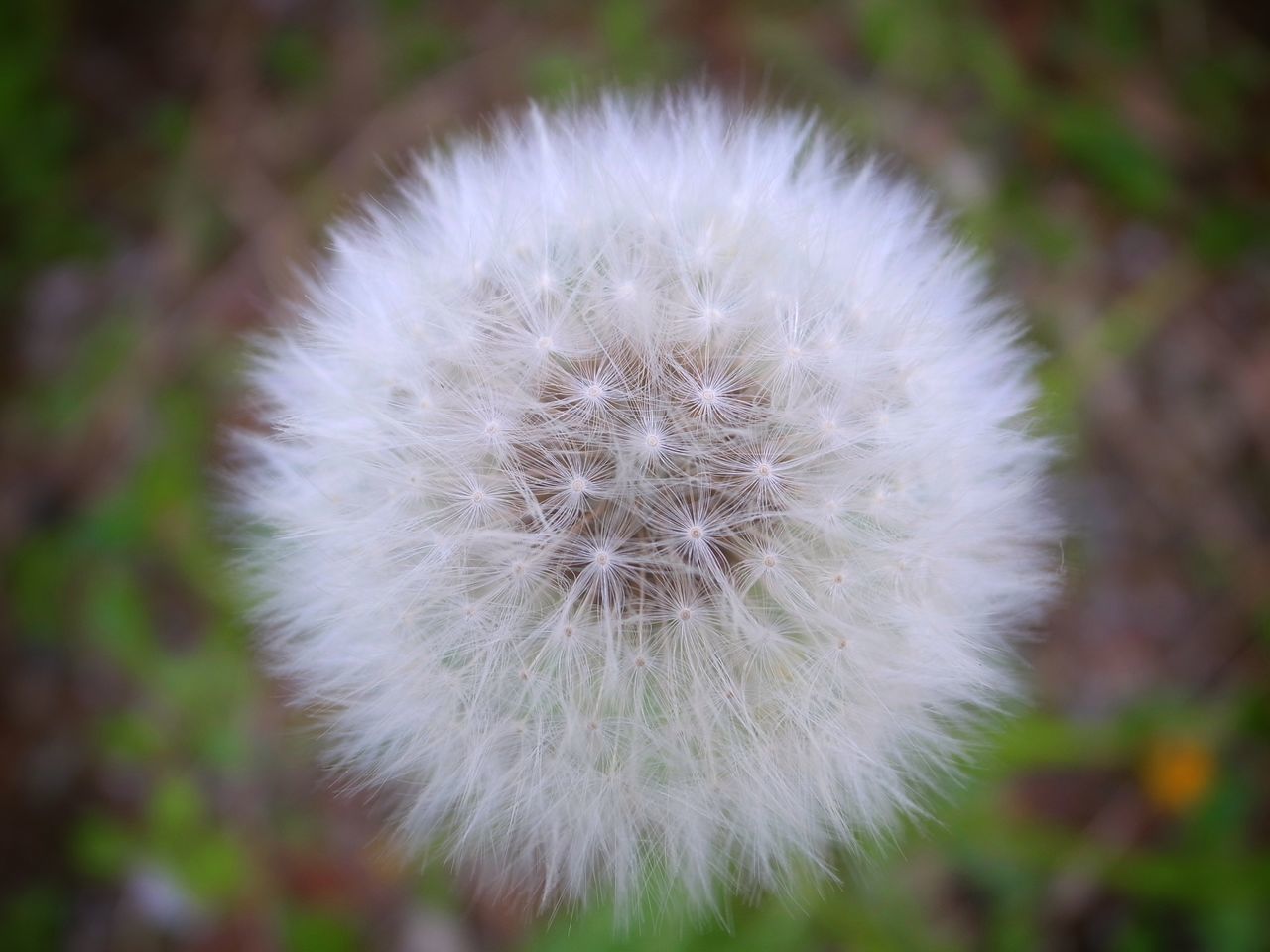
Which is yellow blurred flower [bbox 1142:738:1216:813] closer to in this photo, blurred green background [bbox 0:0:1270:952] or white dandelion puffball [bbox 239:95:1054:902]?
blurred green background [bbox 0:0:1270:952]

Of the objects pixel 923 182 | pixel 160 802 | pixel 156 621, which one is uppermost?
pixel 923 182

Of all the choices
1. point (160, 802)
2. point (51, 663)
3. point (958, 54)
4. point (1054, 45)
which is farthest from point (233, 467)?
point (1054, 45)

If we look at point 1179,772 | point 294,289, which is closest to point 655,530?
point 294,289

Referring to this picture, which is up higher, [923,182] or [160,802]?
[923,182]

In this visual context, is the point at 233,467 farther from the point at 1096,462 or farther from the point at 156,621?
the point at 1096,462

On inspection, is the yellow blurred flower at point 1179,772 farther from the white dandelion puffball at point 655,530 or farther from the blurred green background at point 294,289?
the white dandelion puffball at point 655,530

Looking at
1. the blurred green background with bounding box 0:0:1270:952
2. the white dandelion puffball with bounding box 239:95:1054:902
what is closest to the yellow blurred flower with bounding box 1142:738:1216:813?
the blurred green background with bounding box 0:0:1270:952

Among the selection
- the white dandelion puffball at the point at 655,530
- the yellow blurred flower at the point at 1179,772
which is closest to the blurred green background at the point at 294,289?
the yellow blurred flower at the point at 1179,772

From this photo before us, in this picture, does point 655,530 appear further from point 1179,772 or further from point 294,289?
point 1179,772
